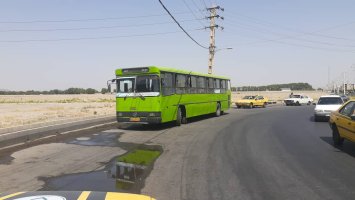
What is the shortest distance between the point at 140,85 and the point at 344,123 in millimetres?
10264

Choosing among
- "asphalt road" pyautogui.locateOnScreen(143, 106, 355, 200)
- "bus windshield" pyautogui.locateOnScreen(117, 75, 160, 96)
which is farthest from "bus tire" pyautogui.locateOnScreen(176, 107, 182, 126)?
"asphalt road" pyautogui.locateOnScreen(143, 106, 355, 200)

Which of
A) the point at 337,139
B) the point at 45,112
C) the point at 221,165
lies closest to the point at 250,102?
the point at 45,112

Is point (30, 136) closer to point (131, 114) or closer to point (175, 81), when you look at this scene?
point (131, 114)

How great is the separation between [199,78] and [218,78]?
466 centimetres

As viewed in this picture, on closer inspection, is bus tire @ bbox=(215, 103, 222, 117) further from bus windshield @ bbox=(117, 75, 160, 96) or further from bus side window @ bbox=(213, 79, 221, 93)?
bus windshield @ bbox=(117, 75, 160, 96)

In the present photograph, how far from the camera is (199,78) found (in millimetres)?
26656

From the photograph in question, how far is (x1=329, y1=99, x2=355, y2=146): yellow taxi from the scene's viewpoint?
12.1 metres

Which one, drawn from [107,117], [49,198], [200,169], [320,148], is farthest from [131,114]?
[49,198]

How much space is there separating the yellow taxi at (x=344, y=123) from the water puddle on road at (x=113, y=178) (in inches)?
204

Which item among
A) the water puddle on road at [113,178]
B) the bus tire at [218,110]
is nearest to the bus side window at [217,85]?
the bus tire at [218,110]

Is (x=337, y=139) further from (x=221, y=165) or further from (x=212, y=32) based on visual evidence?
(x=212, y=32)

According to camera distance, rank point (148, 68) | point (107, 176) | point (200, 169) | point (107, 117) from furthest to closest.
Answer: point (107, 117), point (148, 68), point (200, 169), point (107, 176)

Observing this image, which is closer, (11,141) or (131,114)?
(11,141)

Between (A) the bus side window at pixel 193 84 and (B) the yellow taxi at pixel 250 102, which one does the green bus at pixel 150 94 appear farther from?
(B) the yellow taxi at pixel 250 102
